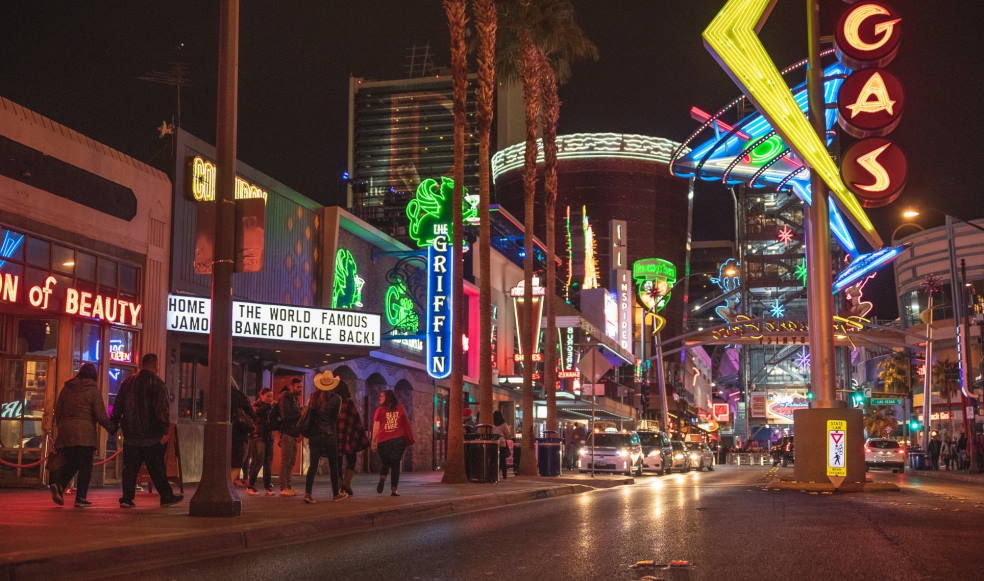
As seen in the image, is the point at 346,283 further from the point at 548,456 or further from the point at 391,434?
the point at 391,434

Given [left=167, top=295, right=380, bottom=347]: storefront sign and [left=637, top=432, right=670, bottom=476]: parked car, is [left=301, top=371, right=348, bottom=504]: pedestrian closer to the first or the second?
[left=167, top=295, right=380, bottom=347]: storefront sign

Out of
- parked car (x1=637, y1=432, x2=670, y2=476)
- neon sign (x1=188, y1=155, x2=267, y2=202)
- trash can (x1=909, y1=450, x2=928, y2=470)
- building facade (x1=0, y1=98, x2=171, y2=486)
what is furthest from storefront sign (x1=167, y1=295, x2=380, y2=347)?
trash can (x1=909, y1=450, x2=928, y2=470)

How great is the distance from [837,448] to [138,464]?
13.4m

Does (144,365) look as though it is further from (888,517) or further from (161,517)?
(888,517)

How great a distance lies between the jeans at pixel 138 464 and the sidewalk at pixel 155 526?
0.24m

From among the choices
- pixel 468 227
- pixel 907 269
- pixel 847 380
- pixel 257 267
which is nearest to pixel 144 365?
pixel 257 267

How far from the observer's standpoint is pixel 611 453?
1423 inches

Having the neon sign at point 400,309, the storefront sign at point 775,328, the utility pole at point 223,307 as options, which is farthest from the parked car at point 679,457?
the utility pole at point 223,307

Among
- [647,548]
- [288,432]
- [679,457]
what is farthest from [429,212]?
[647,548]

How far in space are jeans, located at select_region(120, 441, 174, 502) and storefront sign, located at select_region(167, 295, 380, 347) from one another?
26.5 ft

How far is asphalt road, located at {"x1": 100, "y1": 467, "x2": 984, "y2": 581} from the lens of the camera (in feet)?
27.6

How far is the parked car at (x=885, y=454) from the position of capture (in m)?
46.7

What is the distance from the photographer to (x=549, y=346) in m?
30.7

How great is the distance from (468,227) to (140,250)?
19054 millimetres
